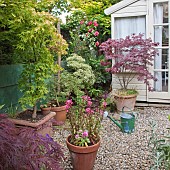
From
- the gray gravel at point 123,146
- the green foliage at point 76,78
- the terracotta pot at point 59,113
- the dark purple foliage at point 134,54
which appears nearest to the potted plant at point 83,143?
the gray gravel at point 123,146

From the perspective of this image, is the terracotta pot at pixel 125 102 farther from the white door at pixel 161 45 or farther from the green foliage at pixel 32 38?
the green foliage at pixel 32 38

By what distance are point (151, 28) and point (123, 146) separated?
284 cm

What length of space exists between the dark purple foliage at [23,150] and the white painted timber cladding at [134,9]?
3854 millimetres

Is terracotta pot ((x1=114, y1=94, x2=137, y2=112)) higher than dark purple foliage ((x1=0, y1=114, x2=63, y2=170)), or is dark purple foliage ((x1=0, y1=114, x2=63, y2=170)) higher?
dark purple foliage ((x1=0, y1=114, x2=63, y2=170))

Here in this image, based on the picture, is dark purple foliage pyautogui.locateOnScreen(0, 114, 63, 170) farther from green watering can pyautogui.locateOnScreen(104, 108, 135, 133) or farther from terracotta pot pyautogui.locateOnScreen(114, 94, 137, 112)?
terracotta pot pyautogui.locateOnScreen(114, 94, 137, 112)

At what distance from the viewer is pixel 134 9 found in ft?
14.9

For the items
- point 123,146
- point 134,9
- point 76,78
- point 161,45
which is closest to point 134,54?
point 161,45

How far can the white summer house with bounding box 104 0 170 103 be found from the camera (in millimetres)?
4473

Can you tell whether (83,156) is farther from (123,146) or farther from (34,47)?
(34,47)

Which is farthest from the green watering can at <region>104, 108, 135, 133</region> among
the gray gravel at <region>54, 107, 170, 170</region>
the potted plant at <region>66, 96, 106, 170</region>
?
the potted plant at <region>66, 96, 106, 170</region>

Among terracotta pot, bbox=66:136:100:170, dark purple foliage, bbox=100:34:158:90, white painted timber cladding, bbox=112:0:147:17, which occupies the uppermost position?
white painted timber cladding, bbox=112:0:147:17

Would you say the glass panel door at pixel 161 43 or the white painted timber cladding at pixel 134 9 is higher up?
the white painted timber cladding at pixel 134 9

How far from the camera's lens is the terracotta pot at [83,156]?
6.79 feet

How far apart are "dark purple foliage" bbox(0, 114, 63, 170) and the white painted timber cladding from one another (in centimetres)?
385
